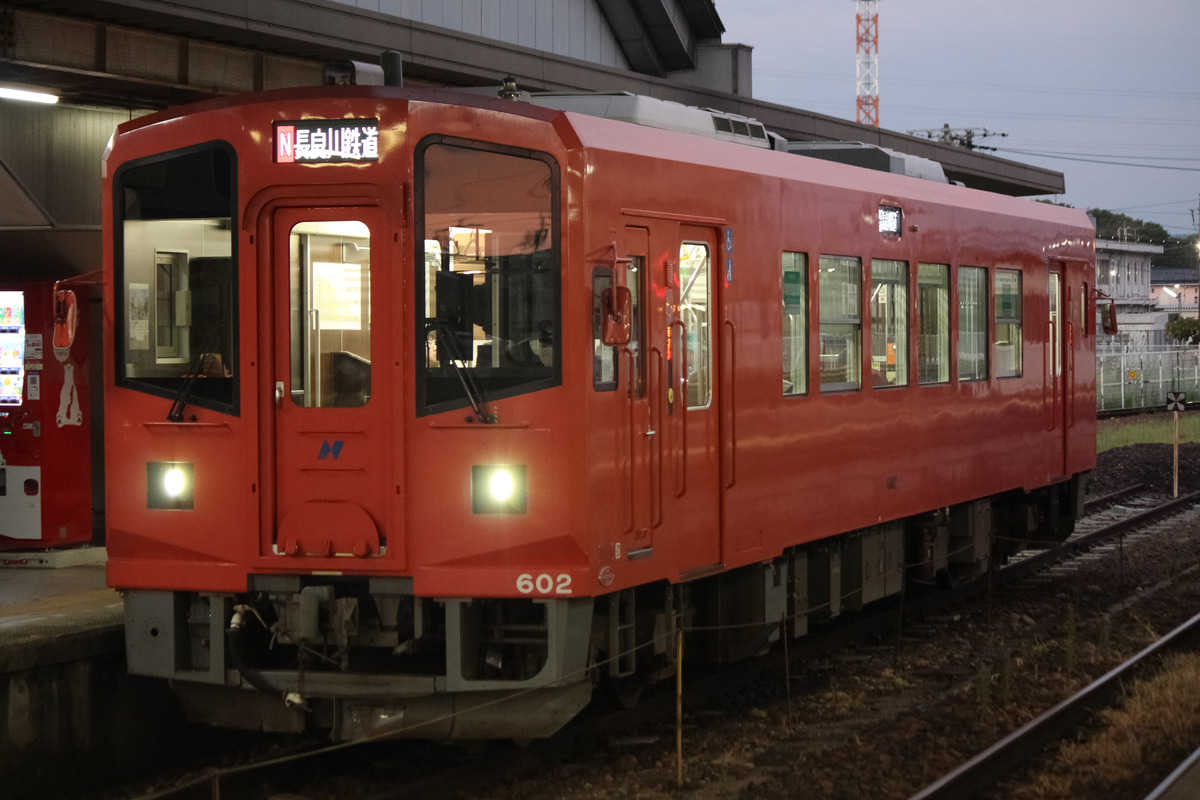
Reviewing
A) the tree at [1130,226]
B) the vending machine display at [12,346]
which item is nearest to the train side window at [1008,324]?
the vending machine display at [12,346]

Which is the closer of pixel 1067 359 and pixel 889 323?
pixel 889 323

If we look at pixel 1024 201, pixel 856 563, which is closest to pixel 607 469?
pixel 856 563

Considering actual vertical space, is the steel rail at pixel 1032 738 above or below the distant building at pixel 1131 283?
below

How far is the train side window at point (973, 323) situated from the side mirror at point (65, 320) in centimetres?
680

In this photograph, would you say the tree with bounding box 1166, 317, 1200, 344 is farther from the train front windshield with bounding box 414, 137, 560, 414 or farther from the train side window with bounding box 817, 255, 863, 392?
the train front windshield with bounding box 414, 137, 560, 414

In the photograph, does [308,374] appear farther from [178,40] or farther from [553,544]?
[178,40]

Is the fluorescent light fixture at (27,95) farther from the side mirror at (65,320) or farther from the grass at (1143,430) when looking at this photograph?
the grass at (1143,430)

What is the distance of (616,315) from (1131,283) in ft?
240

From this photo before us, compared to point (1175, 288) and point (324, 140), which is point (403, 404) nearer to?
point (324, 140)

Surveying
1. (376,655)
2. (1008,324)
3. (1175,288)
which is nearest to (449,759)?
(376,655)

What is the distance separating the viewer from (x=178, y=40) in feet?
36.1

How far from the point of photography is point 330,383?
700 centimetres

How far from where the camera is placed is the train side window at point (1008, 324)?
12.1m

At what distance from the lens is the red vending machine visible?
10523mm
